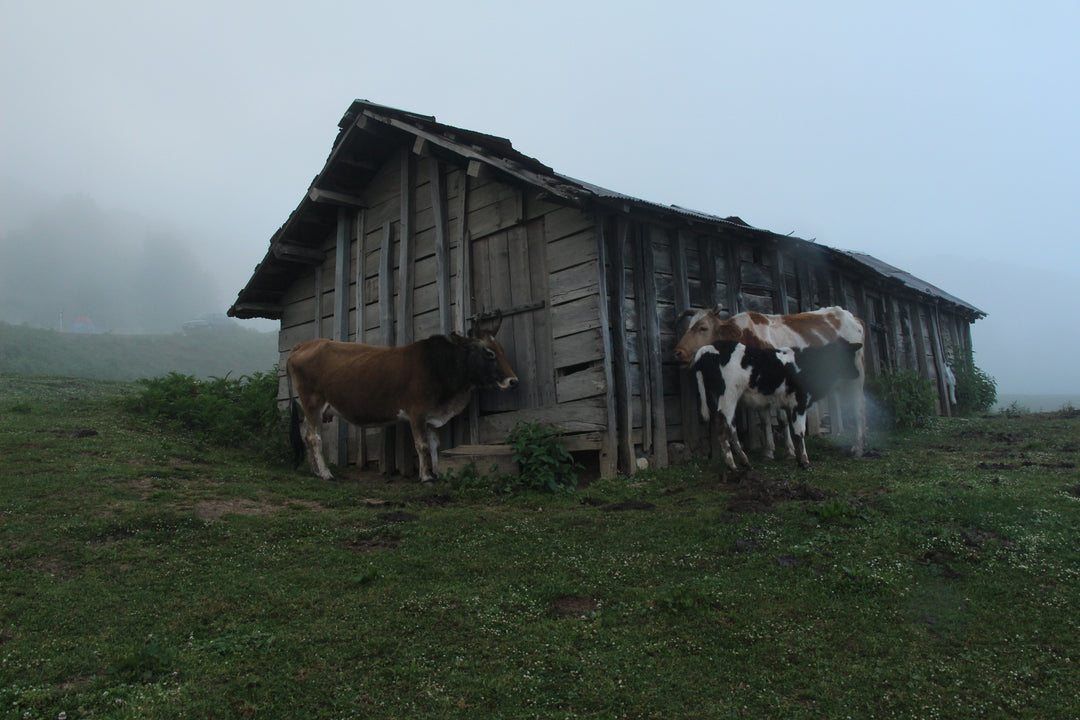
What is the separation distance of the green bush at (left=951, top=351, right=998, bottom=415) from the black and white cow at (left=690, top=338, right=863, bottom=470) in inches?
538

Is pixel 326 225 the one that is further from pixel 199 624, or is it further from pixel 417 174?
pixel 199 624

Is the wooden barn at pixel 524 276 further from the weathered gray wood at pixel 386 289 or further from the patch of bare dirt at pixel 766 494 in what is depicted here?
the patch of bare dirt at pixel 766 494

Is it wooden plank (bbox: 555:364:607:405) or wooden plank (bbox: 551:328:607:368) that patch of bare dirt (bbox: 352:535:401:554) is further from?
wooden plank (bbox: 551:328:607:368)

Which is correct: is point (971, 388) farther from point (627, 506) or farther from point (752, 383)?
point (627, 506)

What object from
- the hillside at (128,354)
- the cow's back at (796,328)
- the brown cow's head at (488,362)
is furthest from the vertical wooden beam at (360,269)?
the hillside at (128,354)

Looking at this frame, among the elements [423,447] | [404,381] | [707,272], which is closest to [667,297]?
[707,272]

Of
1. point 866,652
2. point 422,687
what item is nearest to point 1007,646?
point 866,652

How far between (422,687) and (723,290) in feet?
31.2

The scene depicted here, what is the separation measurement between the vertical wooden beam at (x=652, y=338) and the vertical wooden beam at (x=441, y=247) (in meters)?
3.49

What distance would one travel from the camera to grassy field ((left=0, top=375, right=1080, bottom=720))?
372cm

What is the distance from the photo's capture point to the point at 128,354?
53.8m

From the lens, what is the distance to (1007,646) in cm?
411

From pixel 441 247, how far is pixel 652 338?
4.18 metres

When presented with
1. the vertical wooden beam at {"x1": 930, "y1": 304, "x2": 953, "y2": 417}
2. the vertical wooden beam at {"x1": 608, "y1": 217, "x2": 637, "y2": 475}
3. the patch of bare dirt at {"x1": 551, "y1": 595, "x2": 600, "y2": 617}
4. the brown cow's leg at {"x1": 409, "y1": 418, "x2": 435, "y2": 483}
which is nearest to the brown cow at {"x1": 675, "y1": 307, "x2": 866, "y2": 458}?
the vertical wooden beam at {"x1": 608, "y1": 217, "x2": 637, "y2": 475}
